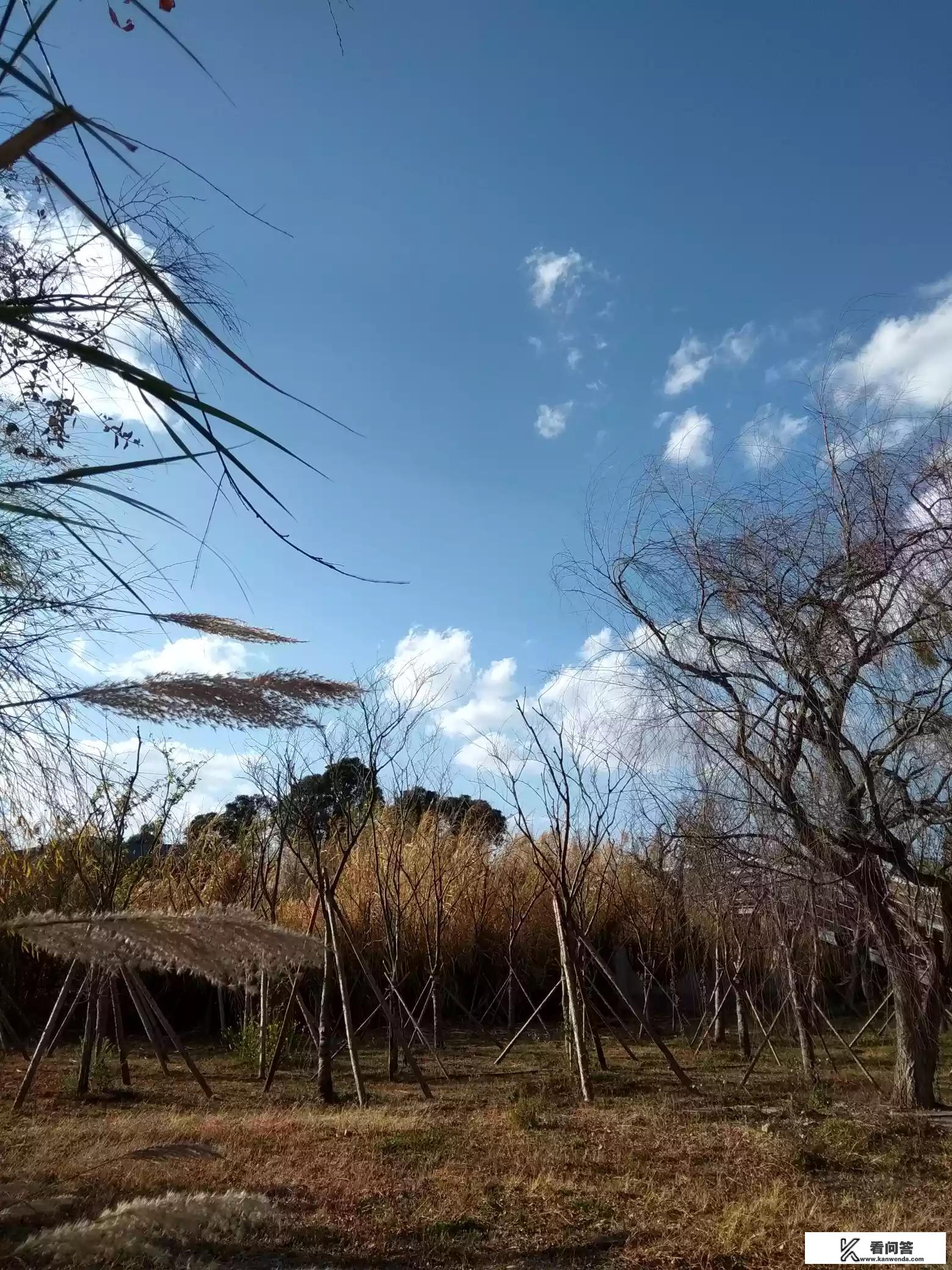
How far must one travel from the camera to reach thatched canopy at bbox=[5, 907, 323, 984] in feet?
2.44

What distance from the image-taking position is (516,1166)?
14.4 feet

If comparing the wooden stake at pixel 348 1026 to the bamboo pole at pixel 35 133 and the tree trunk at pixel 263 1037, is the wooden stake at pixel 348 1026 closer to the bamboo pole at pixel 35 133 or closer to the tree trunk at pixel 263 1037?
the tree trunk at pixel 263 1037

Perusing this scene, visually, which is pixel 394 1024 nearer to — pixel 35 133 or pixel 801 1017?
pixel 801 1017

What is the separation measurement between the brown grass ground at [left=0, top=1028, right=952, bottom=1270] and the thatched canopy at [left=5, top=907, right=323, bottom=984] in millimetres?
1704

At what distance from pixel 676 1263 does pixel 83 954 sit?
10.4 feet

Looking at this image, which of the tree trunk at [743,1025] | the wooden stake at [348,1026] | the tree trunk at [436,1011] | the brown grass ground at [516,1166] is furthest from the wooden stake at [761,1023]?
the wooden stake at [348,1026]

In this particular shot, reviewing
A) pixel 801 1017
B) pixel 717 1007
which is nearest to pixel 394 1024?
pixel 801 1017

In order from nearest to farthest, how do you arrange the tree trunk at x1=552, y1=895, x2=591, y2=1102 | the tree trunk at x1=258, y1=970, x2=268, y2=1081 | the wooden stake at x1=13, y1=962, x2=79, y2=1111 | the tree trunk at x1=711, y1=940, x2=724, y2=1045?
the wooden stake at x1=13, y1=962, x2=79, y2=1111
the tree trunk at x1=552, y1=895, x2=591, y2=1102
the tree trunk at x1=258, y1=970, x2=268, y2=1081
the tree trunk at x1=711, y1=940, x2=724, y2=1045

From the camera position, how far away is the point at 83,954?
79cm

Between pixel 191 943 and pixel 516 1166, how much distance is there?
4.30 m

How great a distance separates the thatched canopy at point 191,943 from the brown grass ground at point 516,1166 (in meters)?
1.70

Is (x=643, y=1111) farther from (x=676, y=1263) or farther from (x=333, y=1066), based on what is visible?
(x=333, y=1066)

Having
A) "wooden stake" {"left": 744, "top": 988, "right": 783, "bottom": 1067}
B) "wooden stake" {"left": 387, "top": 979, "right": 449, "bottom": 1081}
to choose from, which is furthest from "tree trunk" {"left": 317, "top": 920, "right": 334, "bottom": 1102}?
"wooden stake" {"left": 744, "top": 988, "right": 783, "bottom": 1067}

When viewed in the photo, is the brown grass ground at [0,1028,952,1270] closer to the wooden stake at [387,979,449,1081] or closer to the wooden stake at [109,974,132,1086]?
the wooden stake at [109,974,132,1086]
